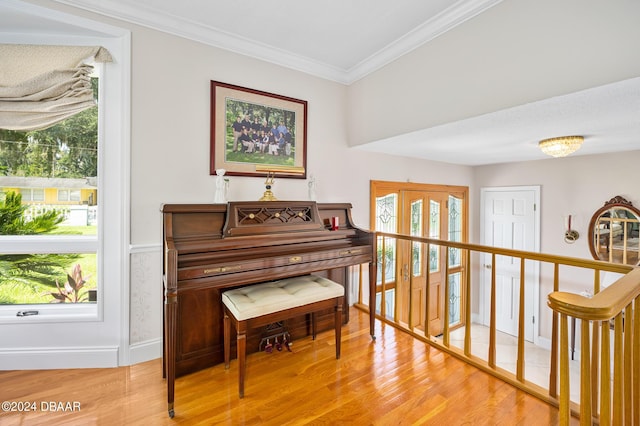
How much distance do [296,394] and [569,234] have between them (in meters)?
3.97

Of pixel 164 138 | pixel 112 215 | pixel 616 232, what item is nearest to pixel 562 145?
pixel 616 232

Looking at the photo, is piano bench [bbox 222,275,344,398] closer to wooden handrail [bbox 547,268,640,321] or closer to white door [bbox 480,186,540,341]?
wooden handrail [bbox 547,268,640,321]

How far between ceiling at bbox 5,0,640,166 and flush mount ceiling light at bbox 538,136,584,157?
0.10 m

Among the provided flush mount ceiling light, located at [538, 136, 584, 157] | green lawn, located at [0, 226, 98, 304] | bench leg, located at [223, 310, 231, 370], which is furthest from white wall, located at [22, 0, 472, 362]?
flush mount ceiling light, located at [538, 136, 584, 157]

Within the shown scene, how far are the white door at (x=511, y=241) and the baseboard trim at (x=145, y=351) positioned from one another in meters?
4.58

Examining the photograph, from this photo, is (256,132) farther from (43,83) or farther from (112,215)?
(43,83)

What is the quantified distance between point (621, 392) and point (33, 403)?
9.57ft

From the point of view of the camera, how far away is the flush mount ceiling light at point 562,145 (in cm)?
266

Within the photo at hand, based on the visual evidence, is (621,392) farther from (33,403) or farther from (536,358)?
(536,358)

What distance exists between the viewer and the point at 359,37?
239cm

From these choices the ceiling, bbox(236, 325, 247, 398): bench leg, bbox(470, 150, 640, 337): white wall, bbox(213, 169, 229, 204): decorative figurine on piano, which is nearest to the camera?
bbox(236, 325, 247, 398): bench leg

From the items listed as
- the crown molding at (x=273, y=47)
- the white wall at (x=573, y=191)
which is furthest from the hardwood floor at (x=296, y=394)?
the white wall at (x=573, y=191)

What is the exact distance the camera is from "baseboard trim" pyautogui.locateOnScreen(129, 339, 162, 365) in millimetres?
2102

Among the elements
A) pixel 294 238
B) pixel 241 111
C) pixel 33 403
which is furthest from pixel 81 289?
pixel 241 111
